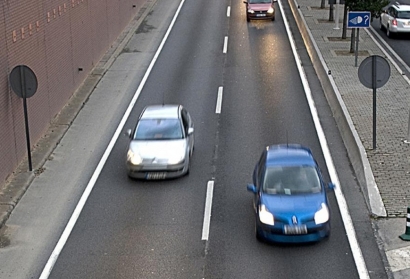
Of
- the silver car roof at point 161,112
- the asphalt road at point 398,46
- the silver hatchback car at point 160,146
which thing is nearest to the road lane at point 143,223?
the silver hatchback car at point 160,146

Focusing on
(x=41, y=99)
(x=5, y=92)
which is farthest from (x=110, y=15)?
(x=5, y=92)

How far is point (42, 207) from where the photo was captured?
54.6 feet

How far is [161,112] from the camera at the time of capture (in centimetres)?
1966

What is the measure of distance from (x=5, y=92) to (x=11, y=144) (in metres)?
1.37

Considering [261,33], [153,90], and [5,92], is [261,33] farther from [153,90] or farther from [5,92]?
[5,92]

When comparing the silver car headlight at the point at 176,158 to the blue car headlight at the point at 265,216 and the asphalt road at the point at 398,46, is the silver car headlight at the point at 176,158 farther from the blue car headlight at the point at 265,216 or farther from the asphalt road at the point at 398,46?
the asphalt road at the point at 398,46

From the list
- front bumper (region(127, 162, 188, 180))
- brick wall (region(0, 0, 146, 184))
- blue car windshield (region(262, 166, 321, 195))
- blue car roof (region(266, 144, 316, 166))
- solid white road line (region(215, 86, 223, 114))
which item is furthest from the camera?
solid white road line (region(215, 86, 223, 114))

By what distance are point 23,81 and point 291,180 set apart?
746 centimetres

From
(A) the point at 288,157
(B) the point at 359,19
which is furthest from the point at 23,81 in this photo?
(B) the point at 359,19

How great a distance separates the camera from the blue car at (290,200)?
1378cm

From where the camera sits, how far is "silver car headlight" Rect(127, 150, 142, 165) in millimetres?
17772

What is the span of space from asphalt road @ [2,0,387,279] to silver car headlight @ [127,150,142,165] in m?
0.61

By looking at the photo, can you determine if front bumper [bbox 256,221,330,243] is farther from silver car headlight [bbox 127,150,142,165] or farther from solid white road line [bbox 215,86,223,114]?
solid white road line [bbox 215,86,223,114]

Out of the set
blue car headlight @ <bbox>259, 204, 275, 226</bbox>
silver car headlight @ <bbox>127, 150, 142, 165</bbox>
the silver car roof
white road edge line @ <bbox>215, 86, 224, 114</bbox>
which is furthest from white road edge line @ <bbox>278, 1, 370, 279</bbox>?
silver car headlight @ <bbox>127, 150, 142, 165</bbox>
